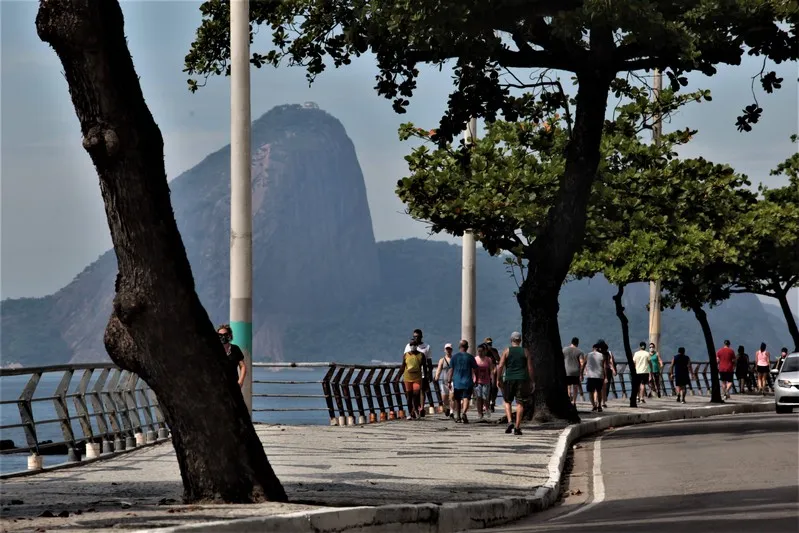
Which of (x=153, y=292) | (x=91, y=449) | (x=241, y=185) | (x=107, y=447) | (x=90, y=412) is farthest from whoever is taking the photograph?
(x=107, y=447)

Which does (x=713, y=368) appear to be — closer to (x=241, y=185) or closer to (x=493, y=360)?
(x=493, y=360)

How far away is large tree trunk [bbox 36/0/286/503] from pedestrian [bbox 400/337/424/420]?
1895 cm

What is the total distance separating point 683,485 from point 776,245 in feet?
126

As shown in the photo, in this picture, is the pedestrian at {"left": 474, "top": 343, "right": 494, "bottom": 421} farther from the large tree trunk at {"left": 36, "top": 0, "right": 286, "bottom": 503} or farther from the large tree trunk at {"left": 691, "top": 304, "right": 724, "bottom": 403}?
the large tree trunk at {"left": 36, "top": 0, "right": 286, "bottom": 503}

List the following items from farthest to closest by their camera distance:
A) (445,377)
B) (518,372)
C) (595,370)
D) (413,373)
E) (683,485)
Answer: (595,370)
(445,377)
(413,373)
(518,372)
(683,485)

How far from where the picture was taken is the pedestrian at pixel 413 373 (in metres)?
31.3

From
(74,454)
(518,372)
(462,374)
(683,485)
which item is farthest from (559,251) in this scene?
(683,485)

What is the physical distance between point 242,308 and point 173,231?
896 cm

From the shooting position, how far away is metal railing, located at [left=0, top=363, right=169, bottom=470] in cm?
1809

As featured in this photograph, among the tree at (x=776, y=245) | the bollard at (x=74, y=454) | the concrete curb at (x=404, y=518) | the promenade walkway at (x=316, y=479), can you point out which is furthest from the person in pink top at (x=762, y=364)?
the concrete curb at (x=404, y=518)

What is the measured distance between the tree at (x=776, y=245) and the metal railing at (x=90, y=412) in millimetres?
30427

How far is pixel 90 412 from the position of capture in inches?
822

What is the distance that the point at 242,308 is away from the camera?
69.4 ft

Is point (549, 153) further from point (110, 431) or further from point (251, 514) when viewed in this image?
point (251, 514)
